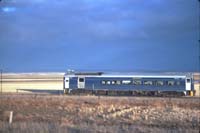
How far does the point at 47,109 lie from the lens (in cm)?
3662

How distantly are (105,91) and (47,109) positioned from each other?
70.8 ft

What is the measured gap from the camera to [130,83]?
56.9 metres

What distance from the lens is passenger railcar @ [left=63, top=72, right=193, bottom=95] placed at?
5551 centimetres

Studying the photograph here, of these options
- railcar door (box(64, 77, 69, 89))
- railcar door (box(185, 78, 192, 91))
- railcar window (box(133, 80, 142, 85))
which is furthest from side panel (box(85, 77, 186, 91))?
railcar door (box(64, 77, 69, 89))

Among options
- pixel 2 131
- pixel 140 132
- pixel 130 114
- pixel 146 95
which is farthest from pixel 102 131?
pixel 146 95

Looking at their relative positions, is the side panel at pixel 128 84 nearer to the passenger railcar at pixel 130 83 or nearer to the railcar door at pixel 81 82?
the passenger railcar at pixel 130 83

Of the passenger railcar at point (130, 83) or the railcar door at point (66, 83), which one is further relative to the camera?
the railcar door at point (66, 83)

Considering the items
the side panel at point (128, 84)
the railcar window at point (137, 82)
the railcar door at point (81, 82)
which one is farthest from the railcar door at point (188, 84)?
the railcar door at point (81, 82)

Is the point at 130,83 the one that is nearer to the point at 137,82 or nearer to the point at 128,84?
the point at 128,84

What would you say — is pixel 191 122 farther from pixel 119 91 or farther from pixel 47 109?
pixel 119 91

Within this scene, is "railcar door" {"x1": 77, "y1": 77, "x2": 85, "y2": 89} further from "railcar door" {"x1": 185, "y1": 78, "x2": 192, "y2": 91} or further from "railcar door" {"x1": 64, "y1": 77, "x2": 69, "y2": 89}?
"railcar door" {"x1": 185, "y1": 78, "x2": 192, "y2": 91}

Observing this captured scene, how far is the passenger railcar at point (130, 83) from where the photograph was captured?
55.5 meters

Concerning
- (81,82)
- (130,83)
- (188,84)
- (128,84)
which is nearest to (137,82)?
(130,83)

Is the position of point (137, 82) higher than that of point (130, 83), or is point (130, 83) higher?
point (137, 82)
